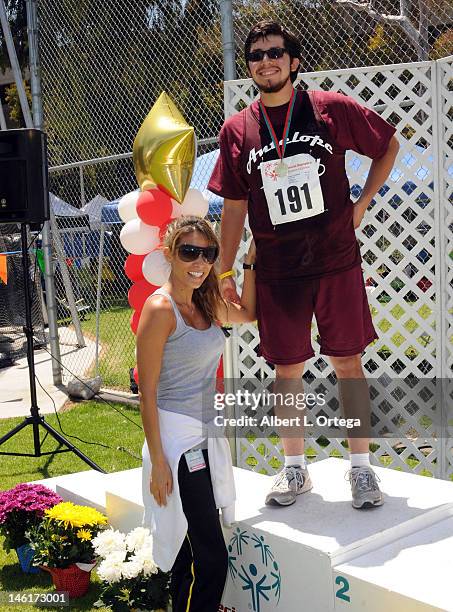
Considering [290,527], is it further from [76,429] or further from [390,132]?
[76,429]

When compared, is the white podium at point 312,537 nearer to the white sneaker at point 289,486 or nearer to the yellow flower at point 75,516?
the white sneaker at point 289,486

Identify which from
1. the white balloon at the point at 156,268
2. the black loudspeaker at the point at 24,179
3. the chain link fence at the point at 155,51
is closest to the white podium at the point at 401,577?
the white balloon at the point at 156,268

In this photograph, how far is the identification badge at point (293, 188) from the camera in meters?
2.94

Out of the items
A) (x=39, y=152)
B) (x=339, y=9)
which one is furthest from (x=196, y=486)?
(x=339, y=9)

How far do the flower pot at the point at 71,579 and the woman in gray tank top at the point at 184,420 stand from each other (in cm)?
85

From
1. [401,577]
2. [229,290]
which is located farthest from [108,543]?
[401,577]

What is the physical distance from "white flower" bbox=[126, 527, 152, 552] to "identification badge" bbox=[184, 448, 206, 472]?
1.64 ft

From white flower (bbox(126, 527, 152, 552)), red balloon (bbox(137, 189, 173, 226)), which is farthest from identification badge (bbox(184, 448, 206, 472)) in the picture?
red balloon (bbox(137, 189, 173, 226))

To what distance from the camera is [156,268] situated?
4.54 meters

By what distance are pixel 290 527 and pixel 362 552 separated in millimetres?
299

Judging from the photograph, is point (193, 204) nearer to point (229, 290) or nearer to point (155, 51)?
point (229, 290)

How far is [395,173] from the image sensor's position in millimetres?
4426

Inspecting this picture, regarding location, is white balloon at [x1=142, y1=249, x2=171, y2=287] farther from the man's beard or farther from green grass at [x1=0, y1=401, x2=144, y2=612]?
the man's beard

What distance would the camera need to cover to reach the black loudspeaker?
5.23m
